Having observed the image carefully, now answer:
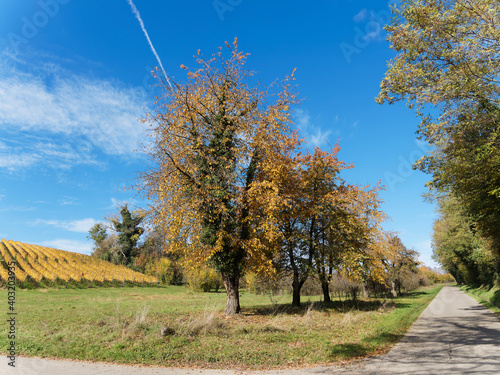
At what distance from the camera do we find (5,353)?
8070mm

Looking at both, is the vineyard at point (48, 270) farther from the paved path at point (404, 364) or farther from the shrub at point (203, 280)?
the paved path at point (404, 364)

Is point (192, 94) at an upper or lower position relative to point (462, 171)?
upper

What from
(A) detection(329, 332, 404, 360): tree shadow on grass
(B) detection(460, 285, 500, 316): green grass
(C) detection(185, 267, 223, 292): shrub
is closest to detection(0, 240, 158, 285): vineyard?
(C) detection(185, 267, 223, 292): shrub

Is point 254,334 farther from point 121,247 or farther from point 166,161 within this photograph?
point 121,247

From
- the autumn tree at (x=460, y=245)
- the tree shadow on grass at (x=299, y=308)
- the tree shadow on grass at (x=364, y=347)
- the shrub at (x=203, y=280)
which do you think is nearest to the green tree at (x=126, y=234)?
the shrub at (x=203, y=280)

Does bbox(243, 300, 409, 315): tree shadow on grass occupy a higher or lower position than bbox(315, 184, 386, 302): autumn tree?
lower

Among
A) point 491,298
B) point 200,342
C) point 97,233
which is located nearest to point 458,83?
point 200,342

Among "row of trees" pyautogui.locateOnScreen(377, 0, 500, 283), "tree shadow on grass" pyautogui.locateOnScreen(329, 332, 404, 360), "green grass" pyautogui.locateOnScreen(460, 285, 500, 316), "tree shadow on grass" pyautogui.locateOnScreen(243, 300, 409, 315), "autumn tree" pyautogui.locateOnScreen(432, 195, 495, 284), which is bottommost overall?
"green grass" pyautogui.locateOnScreen(460, 285, 500, 316)

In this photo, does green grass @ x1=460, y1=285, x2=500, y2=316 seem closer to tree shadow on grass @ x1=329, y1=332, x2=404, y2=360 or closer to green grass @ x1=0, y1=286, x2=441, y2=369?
tree shadow on grass @ x1=329, y1=332, x2=404, y2=360

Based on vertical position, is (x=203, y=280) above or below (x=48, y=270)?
below

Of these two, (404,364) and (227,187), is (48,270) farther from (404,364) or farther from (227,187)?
(404,364)

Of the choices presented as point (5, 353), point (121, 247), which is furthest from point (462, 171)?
point (121, 247)

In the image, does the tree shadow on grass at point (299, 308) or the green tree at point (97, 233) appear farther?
the green tree at point (97, 233)

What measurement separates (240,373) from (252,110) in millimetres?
12569
